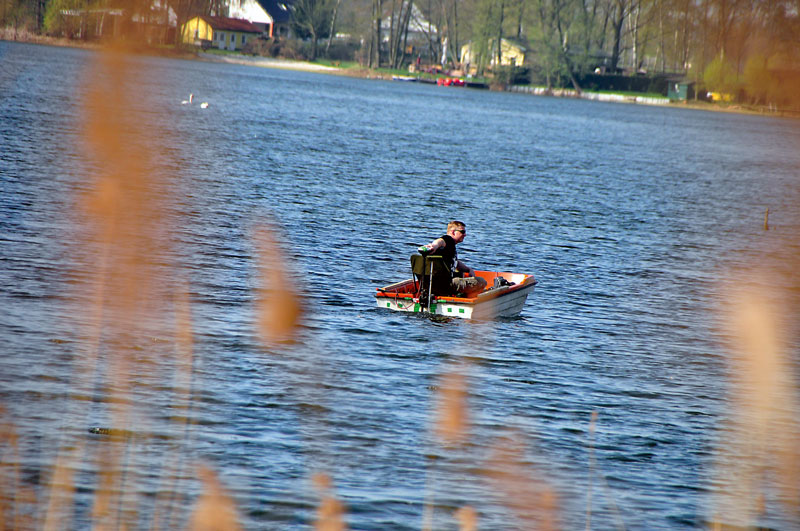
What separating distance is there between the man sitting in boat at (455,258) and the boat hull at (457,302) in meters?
0.26

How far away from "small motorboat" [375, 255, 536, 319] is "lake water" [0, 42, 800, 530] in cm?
44

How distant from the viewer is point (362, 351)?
1608 centimetres

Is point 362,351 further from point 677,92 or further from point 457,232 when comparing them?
point 677,92

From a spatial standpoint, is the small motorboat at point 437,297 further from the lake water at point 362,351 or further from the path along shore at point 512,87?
the path along shore at point 512,87

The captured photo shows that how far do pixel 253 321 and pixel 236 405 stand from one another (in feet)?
16.5

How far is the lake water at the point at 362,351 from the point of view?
33.8ft

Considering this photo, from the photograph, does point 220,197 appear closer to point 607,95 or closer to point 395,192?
point 395,192

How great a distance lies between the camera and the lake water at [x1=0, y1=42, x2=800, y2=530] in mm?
10312

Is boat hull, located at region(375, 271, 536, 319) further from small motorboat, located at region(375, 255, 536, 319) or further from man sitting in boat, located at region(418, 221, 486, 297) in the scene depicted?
man sitting in boat, located at region(418, 221, 486, 297)

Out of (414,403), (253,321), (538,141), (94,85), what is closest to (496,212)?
(253,321)

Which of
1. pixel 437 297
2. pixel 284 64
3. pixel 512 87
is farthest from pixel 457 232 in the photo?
pixel 284 64

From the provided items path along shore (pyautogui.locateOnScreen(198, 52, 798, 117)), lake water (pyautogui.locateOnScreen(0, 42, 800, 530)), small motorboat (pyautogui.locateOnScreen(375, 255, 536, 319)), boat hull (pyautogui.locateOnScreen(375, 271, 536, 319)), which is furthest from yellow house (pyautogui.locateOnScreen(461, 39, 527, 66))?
small motorboat (pyautogui.locateOnScreen(375, 255, 536, 319))

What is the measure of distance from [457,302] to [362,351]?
8.80ft

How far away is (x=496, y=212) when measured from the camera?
38156 mm
